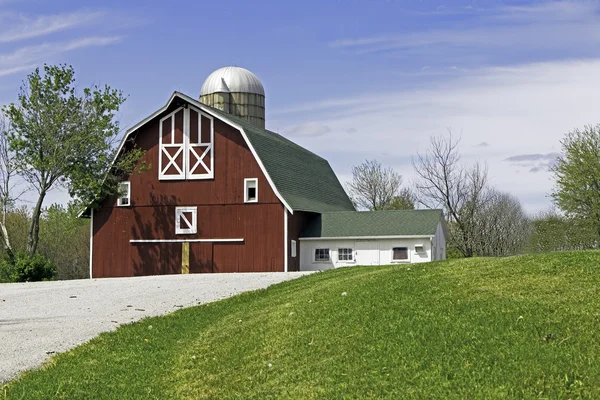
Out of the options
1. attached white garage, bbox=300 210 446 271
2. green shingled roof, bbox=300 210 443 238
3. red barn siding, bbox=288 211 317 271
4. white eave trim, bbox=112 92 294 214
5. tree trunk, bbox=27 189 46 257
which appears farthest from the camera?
tree trunk, bbox=27 189 46 257

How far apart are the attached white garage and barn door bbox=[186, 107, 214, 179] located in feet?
17.9

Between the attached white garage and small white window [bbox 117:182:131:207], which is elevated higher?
small white window [bbox 117:182:131:207]

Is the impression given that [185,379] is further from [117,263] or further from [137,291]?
[117,263]

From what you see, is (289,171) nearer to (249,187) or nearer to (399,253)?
(249,187)

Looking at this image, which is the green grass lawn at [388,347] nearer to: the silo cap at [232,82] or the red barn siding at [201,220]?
the red barn siding at [201,220]

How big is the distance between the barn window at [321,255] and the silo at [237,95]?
13805 mm

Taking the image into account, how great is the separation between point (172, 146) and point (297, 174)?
6.93 m

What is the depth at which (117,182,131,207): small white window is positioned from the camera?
3541 cm

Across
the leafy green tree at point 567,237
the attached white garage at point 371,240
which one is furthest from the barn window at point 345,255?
the leafy green tree at point 567,237

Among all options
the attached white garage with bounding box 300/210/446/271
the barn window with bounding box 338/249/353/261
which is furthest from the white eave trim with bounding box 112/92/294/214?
the barn window with bounding box 338/249/353/261

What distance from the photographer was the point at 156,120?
35000 millimetres

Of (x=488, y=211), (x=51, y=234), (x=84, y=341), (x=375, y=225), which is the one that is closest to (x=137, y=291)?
(x=84, y=341)

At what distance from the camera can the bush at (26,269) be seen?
109 ft

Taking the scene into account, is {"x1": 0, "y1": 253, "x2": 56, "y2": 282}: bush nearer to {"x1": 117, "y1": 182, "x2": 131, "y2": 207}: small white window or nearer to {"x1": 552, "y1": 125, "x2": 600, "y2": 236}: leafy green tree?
{"x1": 117, "y1": 182, "x2": 131, "y2": 207}: small white window
